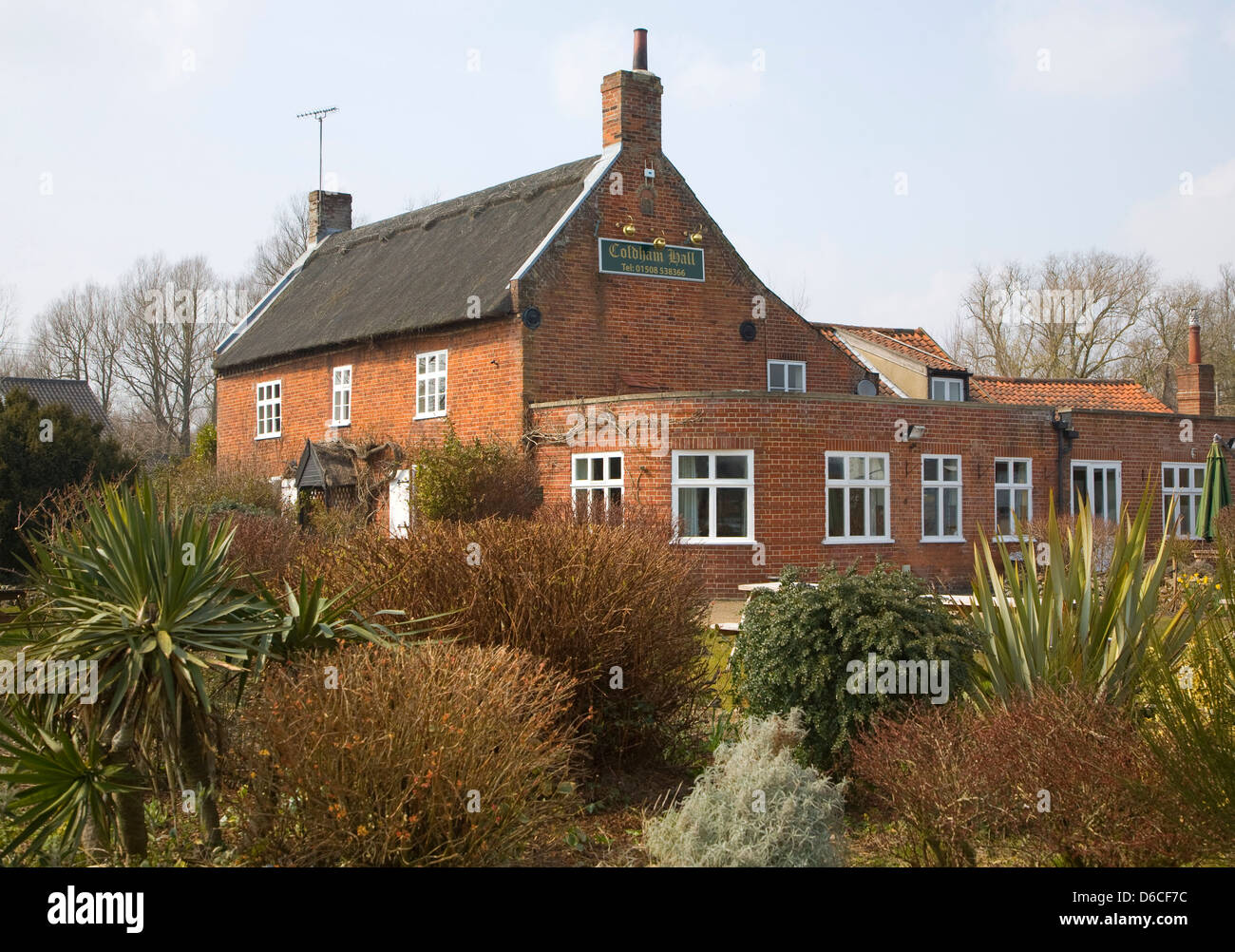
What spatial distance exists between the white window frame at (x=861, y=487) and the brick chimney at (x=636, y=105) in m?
8.02

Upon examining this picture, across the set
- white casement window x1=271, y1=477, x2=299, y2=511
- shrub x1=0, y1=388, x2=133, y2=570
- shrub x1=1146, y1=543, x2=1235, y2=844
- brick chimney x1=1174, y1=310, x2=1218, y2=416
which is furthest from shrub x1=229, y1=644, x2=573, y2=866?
brick chimney x1=1174, y1=310, x2=1218, y2=416

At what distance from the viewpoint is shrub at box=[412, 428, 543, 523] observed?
19.8m

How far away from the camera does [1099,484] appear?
24281 millimetres

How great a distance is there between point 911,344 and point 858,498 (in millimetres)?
13998

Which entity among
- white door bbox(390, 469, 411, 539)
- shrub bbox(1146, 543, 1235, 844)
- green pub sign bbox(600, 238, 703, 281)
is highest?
green pub sign bbox(600, 238, 703, 281)

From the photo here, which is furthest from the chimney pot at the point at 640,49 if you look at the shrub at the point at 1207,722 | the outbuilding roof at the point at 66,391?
the outbuilding roof at the point at 66,391

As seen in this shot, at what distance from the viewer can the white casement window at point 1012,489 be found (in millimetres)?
22688

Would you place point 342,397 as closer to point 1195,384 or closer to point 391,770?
point 1195,384

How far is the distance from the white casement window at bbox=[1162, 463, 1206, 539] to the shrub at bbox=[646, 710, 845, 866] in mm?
21608

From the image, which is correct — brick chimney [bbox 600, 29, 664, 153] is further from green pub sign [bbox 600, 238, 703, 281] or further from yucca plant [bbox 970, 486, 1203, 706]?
yucca plant [bbox 970, 486, 1203, 706]

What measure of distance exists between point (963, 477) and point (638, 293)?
7.26 metres
